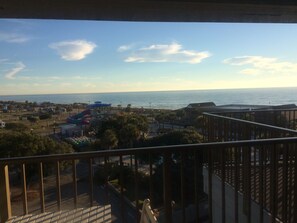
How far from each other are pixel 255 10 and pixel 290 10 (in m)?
0.27

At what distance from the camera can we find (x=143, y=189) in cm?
1861

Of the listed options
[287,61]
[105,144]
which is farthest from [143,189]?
[287,61]

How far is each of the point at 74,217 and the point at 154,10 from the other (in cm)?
146

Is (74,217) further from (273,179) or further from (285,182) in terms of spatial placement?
(285,182)

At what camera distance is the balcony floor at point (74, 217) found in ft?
6.40

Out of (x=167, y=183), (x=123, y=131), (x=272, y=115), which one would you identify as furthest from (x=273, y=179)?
(x=123, y=131)

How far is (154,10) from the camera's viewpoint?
2.11 meters

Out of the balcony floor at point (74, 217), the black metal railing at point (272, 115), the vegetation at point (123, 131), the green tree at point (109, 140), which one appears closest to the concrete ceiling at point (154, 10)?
the balcony floor at point (74, 217)

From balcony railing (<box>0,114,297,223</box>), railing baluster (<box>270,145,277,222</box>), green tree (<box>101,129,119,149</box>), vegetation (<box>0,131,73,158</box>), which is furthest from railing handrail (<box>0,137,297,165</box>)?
green tree (<box>101,129,119,149</box>)

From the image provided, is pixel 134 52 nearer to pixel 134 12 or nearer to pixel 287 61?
pixel 287 61

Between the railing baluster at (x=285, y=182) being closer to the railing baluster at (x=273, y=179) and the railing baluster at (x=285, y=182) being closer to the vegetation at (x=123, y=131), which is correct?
the railing baluster at (x=273, y=179)

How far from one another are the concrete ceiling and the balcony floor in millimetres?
1321

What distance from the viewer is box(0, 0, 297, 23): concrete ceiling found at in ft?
6.33

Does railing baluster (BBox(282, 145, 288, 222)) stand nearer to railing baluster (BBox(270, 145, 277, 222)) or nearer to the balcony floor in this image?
railing baluster (BBox(270, 145, 277, 222))
